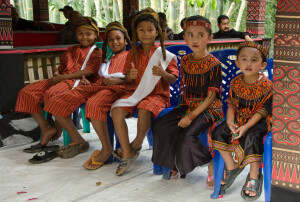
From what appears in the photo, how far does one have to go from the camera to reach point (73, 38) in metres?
6.35

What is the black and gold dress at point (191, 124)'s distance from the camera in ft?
9.65

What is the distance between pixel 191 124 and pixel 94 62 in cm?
153

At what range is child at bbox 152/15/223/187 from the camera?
2947mm

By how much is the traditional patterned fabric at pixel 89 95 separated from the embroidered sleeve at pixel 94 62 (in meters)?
0.16

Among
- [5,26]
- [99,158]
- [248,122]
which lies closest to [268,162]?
[248,122]

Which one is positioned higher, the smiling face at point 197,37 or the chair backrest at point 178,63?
the smiling face at point 197,37

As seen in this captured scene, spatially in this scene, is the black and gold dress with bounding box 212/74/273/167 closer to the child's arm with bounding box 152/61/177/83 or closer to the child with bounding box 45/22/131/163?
the child's arm with bounding box 152/61/177/83

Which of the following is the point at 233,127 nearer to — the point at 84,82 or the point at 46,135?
the point at 84,82

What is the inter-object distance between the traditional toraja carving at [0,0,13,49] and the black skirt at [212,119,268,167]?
8.80ft

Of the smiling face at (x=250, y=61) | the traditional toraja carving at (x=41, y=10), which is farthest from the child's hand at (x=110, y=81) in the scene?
the traditional toraja carving at (x=41, y=10)

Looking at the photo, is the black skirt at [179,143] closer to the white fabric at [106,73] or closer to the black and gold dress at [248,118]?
the black and gold dress at [248,118]

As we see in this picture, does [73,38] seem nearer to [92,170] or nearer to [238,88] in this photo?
[92,170]

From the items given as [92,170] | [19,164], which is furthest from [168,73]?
[19,164]

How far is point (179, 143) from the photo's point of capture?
9.74 ft
